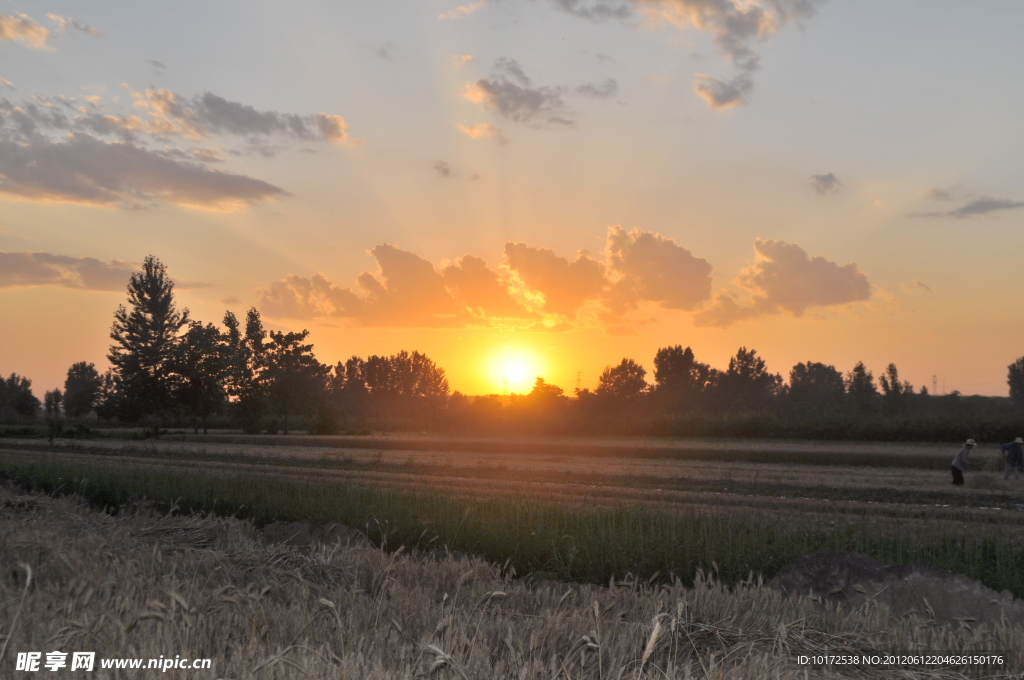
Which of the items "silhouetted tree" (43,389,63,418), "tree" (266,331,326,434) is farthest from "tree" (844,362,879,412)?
"silhouetted tree" (43,389,63,418)

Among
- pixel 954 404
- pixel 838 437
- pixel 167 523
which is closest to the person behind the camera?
pixel 167 523

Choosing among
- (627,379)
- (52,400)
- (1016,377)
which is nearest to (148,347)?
(627,379)

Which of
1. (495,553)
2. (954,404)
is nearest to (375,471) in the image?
Answer: (495,553)

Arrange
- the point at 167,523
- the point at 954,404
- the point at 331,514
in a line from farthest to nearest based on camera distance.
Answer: the point at 954,404 < the point at 331,514 < the point at 167,523

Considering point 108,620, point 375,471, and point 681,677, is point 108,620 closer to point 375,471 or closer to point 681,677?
point 681,677

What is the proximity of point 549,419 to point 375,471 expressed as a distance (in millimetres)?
51898

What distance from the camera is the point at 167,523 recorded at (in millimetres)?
5574

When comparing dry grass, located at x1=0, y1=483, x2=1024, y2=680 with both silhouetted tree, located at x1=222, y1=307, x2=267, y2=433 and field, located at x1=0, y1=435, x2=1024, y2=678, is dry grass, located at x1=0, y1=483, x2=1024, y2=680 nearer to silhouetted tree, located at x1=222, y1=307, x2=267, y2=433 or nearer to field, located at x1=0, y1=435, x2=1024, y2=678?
field, located at x1=0, y1=435, x2=1024, y2=678

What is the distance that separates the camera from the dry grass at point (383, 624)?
2467 millimetres

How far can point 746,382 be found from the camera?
124375 millimetres

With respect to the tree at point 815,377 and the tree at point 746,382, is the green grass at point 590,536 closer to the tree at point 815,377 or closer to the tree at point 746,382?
the tree at point 746,382

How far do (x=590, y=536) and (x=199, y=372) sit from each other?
262 ft

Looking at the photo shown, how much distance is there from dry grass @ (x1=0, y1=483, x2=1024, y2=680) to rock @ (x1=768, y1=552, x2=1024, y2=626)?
4.16 ft

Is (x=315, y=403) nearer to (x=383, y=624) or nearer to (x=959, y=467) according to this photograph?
(x=959, y=467)
